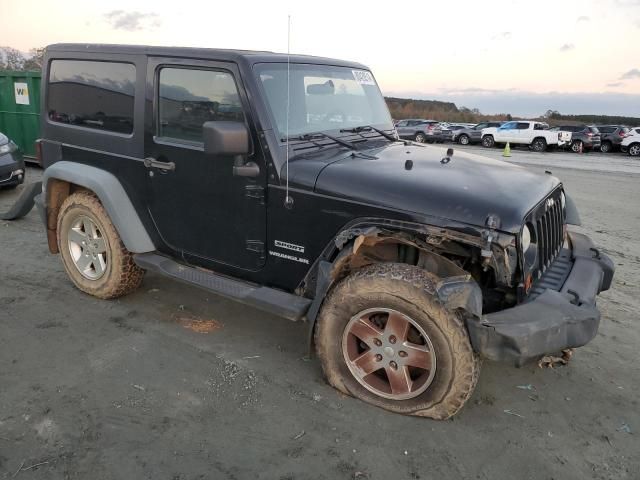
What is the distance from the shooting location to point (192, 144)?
11.7 ft

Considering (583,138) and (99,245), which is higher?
(583,138)

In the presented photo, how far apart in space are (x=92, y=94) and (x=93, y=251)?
134 cm

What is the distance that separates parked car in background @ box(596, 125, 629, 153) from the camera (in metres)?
25.1

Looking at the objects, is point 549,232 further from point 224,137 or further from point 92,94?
point 92,94

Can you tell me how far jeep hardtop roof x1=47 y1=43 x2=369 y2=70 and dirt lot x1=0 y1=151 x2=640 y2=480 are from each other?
2077mm

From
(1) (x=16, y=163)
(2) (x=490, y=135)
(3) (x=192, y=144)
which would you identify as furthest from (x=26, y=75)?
(2) (x=490, y=135)

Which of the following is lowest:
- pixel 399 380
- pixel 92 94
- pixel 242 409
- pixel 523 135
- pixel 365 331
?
pixel 242 409

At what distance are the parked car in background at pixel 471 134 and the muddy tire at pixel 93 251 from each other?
26859mm

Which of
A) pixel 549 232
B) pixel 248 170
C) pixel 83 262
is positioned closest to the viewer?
pixel 248 170

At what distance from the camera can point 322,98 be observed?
12.3ft

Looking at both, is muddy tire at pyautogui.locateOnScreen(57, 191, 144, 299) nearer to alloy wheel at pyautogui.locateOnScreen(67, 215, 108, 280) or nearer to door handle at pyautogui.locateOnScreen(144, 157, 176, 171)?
alloy wheel at pyautogui.locateOnScreen(67, 215, 108, 280)

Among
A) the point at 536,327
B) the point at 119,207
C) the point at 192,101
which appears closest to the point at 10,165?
the point at 119,207

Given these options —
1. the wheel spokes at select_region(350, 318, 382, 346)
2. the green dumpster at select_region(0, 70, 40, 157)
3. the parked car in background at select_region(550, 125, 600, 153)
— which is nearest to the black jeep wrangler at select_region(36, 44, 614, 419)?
the wheel spokes at select_region(350, 318, 382, 346)

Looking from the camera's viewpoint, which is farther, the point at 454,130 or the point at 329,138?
the point at 454,130
